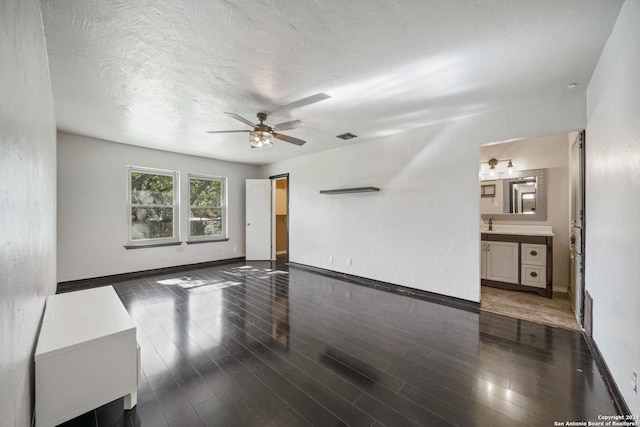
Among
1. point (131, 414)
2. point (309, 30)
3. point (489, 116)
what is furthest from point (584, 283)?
point (131, 414)

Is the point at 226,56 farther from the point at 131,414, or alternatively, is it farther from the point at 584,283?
the point at 584,283

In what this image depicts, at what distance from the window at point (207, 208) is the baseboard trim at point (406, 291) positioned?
255cm

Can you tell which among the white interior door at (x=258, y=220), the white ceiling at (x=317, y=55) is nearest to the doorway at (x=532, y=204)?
the white ceiling at (x=317, y=55)

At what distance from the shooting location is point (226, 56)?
2.04 m

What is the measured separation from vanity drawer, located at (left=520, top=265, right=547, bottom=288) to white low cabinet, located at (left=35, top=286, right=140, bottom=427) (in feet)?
15.1

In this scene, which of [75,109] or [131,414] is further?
[75,109]

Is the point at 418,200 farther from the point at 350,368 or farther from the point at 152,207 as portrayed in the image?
the point at 152,207

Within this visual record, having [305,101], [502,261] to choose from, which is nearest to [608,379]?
[502,261]

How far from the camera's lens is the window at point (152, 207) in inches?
187

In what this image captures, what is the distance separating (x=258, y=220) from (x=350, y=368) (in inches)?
188

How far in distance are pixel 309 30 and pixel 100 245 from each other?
4.91 metres

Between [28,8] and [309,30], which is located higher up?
[309,30]

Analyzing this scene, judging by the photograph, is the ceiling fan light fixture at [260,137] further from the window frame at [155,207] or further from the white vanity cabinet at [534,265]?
the white vanity cabinet at [534,265]

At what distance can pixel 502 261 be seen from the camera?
12.5 ft
